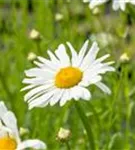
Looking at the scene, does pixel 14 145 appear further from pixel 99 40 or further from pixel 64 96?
pixel 99 40

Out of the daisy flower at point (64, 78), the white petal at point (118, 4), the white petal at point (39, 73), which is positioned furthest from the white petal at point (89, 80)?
the white petal at point (118, 4)

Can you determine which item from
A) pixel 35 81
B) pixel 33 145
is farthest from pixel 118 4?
pixel 33 145

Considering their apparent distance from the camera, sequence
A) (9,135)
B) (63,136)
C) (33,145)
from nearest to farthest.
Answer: (33,145)
(9,135)
(63,136)

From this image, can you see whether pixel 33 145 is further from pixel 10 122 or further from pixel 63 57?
pixel 63 57

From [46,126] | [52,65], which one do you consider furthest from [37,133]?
[52,65]

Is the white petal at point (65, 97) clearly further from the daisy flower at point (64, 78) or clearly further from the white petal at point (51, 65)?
the white petal at point (51, 65)

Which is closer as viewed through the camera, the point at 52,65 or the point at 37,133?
the point at 52,65

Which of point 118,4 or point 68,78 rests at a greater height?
point 118,4

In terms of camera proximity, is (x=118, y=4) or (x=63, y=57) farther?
(x=118, y=4)

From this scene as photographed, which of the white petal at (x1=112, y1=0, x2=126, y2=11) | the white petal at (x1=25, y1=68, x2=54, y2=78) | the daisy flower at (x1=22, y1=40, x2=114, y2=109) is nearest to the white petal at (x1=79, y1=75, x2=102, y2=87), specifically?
the daisy flower at (x1=22, y1=40, x2=114, y2=109)
